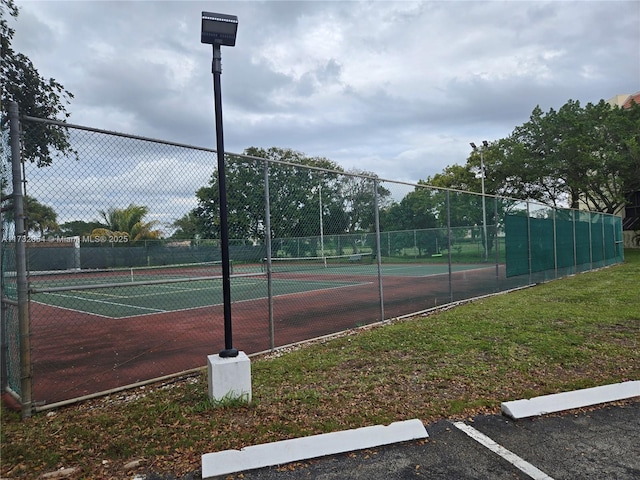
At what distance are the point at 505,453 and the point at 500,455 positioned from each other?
6 cm

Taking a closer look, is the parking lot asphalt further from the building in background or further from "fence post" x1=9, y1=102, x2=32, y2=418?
the building in background

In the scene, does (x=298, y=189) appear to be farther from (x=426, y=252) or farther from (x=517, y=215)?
(x=517, y=215)

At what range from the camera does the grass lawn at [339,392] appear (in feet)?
11.3

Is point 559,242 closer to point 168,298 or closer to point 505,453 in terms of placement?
point 168,298

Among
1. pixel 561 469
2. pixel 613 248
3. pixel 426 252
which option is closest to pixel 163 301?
pixel 426 252

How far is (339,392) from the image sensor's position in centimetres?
454

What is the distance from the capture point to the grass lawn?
344cm

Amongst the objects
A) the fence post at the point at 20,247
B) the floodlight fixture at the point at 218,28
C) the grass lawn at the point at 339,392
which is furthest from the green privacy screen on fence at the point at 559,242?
the fence post at the point at 20,247

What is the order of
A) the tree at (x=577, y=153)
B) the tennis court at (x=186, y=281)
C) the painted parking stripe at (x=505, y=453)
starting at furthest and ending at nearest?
the tree at (x=577, y=153), the tennis court at (x=186, y=281), the painted parking stripe at (x=505, y=453)

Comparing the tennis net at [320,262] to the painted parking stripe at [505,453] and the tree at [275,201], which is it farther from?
the painted parking stripe at [505,453]

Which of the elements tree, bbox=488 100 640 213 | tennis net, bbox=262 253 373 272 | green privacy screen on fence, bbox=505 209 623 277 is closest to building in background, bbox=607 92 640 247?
tree, bbox=488 100 640 213

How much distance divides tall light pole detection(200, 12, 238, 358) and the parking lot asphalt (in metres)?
1.56

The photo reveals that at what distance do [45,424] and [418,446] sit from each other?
10.8 feet

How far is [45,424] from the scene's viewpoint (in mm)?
3938
